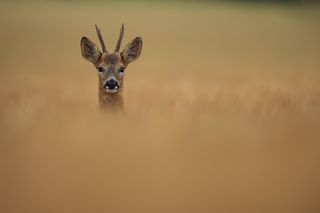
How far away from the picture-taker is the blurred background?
193cm

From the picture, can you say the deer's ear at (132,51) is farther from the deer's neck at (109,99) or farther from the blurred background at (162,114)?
the deer's neck at (109,99)

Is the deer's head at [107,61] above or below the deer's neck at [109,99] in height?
above

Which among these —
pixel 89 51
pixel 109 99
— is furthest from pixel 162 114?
pixel 89 51

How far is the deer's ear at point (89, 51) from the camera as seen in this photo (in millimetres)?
1979

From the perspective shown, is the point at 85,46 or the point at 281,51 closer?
the point at 85,46

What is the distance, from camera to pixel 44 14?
2016 millimetres

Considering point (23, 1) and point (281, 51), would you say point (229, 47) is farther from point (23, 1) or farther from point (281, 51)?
point (23, 1)

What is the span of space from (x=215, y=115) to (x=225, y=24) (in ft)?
1.24

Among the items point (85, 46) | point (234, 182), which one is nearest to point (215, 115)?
point (234, 182)

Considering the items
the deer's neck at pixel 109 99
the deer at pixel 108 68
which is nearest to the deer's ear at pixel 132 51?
the deer at pixel 108 68

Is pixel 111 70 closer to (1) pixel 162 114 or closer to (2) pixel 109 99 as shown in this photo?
(2) pixel 109 99

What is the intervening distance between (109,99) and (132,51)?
0.69ft

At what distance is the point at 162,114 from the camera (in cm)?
200

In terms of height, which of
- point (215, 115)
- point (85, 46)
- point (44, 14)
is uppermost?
point (44, 14)
